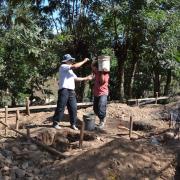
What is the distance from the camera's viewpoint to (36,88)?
2158 cm

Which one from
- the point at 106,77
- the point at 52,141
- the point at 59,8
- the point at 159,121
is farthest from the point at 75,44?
the point at 52,141

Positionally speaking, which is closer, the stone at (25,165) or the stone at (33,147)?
the stone at (25,165)

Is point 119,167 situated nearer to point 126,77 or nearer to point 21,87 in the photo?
→ point 21,87

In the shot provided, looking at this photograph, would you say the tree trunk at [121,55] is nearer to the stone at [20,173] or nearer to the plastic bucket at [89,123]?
the plastic bucket at [89,123]

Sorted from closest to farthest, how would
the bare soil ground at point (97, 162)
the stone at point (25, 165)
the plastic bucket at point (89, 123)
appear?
the bare soil ground at point (97, 162)
the stone at point (25, 165)
the plastic bucket at point (89, 123)

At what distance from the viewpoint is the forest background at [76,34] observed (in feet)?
48.2

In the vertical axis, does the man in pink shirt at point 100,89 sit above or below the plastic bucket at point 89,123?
above

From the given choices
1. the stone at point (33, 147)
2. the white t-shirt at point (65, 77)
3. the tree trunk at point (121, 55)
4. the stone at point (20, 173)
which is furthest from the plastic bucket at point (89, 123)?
the tree trunk at point (121, 55)

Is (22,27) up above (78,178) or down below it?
above

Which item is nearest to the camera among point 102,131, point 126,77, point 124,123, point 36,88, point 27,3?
point 102,131

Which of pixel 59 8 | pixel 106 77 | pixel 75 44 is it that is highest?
pixel 59 8

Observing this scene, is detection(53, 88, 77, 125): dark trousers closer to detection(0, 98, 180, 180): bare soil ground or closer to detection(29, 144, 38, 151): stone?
detection(0, 98, 180, 180): bare soil ground

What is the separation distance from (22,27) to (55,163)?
8.46 metres

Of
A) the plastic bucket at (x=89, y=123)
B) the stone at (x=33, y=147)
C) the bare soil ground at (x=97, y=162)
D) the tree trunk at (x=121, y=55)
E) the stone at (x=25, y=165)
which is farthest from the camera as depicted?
the tree trunk at (x=121, y=55)
